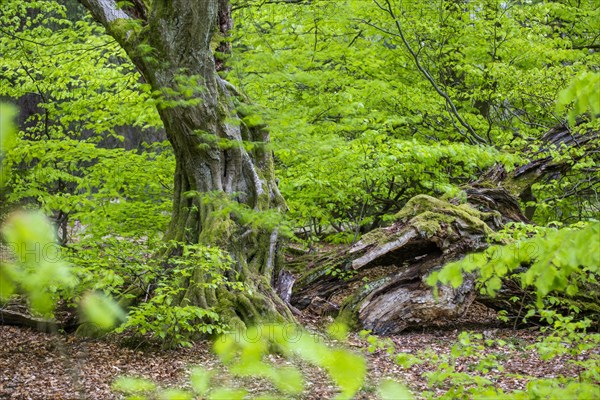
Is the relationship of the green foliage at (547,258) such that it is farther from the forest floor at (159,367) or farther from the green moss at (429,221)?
the green moss at (429,221)

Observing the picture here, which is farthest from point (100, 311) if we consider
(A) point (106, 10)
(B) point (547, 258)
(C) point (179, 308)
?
(A) point (106, 10)

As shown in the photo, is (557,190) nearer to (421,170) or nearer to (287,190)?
(421,170)

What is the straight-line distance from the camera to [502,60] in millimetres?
10125

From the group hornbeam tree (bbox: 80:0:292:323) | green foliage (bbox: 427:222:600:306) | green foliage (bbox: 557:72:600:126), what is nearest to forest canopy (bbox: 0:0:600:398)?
hornbeam tree (bbox: 80:0:292:323)

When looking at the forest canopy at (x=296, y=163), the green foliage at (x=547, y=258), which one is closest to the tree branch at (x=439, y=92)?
the forest canopy at (x=296, y=163)

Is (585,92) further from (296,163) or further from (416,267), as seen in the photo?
(296,163)

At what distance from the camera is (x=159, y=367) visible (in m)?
5.32

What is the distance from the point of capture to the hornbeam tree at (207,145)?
5922 millimetres

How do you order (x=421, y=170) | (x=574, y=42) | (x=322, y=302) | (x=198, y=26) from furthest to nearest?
(x=574, y=42) → (x=421, y=170) → (x=322, y=302) → (x=198, y=26)

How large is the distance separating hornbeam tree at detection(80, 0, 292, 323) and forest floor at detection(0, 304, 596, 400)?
27.8 inches

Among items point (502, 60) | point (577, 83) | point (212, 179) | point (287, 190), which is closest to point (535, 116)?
point (502, 60)

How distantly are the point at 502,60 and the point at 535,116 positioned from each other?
120 centimetres

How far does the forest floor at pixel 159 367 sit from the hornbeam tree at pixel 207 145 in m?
0.71

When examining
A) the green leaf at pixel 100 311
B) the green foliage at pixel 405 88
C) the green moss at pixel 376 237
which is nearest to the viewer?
the green leaf at pixel 100 311
